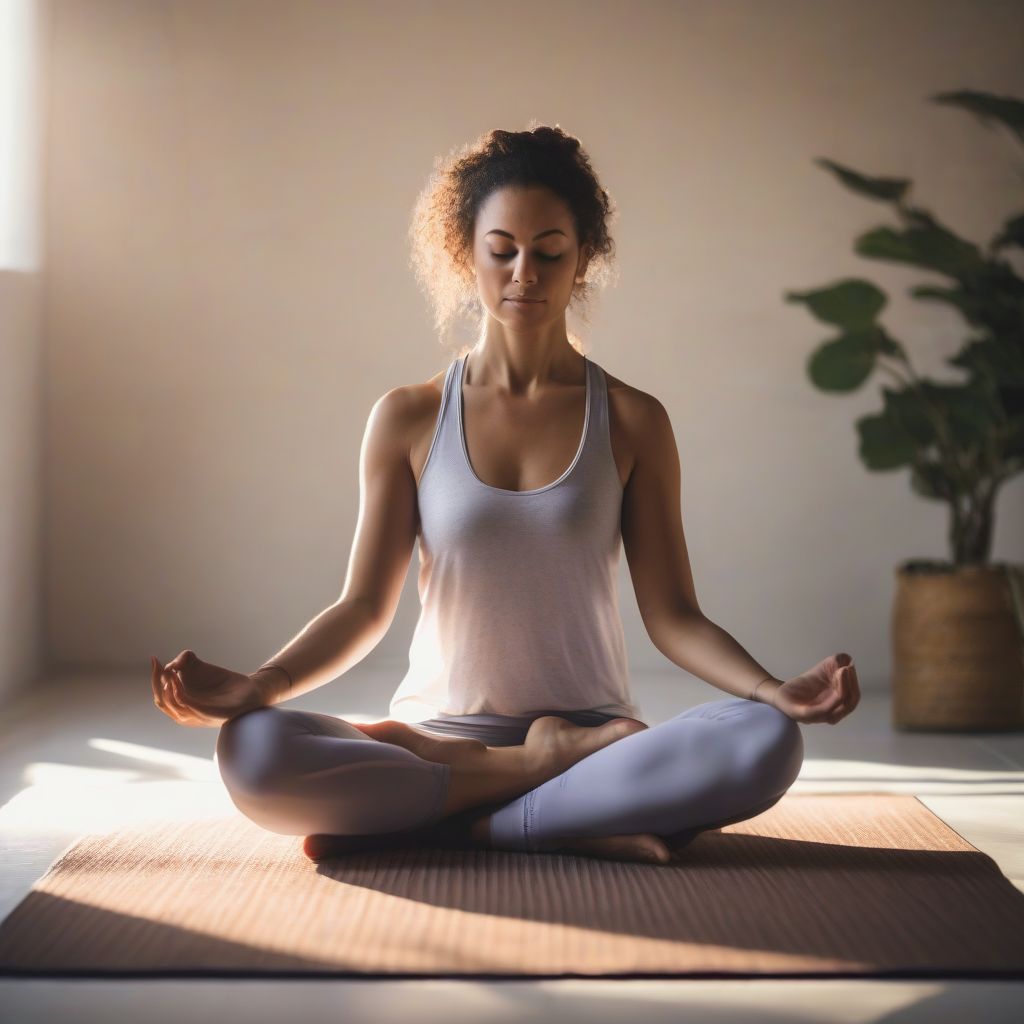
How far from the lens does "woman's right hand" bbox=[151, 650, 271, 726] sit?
1724mm

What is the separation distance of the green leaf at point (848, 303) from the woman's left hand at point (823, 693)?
1898 mm

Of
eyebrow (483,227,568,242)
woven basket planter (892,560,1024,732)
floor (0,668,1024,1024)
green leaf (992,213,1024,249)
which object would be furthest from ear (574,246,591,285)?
green leaf (992,213,1024,249)

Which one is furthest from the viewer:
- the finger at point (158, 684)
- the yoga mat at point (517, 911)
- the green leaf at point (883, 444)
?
the green leaf at point (883, 444)

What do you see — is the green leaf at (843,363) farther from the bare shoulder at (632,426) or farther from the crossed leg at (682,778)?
the crossed leg at (682,778)

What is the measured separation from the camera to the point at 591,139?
411 cm

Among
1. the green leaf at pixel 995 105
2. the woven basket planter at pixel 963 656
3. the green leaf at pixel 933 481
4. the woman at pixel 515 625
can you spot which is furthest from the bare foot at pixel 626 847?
the green leaf at pixel 995 105

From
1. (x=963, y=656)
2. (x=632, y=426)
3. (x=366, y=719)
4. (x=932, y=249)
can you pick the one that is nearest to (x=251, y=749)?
(x=632, y=426)

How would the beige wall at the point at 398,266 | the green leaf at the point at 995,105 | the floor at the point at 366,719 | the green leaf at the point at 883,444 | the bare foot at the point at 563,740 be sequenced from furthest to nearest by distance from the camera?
the beige wall at the point at 398,266
the green leaf at the point at 883,444
the green leaf at the point at 995,105
the bare foot at the point at 563,740
the floor at the point at 366,719

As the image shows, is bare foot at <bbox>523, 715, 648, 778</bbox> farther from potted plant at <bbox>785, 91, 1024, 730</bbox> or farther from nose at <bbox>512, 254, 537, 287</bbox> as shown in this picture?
potted plant at <bbox>785, 91, 1024, 730</bbox>

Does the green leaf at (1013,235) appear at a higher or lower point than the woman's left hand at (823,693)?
higher

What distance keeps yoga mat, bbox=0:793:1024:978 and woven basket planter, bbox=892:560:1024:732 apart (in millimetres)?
1247

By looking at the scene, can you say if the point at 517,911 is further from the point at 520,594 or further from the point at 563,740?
the point at 520,594

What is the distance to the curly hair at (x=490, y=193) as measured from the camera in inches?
83.3

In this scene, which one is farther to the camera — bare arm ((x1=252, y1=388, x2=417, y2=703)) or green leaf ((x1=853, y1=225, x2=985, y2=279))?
green leaf ((x1=853, y1=225, x2=985, y2=279))
